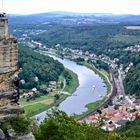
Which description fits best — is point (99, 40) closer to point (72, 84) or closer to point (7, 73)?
point (72, 84)

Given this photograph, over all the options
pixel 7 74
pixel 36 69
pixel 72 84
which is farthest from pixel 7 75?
pixel 36 69

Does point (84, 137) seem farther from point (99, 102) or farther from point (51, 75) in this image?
point (51, 75)

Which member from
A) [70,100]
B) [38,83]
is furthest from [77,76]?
[70,100]

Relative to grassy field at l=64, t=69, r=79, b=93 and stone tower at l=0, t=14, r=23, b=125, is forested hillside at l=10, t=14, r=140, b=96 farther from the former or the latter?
stone tower at l=0, t=14, r=23, b=125

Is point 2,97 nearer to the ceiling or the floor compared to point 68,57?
nearer to the ceiling

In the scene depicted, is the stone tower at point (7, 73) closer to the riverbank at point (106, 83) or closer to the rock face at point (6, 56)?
the rock face at point (6, 56)

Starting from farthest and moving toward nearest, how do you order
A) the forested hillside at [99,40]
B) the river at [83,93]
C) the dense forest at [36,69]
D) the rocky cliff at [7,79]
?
the forested hillside at [99,40] < the dense forest at [36,69] < the river at [83,93] < the rocky cliff at [7,79]

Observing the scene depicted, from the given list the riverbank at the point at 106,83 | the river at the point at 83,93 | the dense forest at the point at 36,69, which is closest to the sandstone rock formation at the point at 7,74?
the river at the point at 83,93
